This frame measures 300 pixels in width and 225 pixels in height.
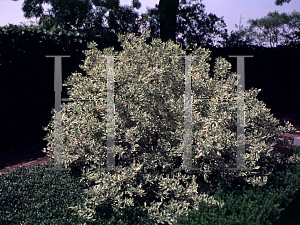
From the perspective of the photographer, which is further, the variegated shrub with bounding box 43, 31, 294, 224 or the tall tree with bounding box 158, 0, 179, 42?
the tall tree with bounding box 158, 0, 179, 42

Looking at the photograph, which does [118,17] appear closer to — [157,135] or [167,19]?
[167,19]

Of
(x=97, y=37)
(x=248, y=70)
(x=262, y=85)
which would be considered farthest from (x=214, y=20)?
(x=97, y=37)

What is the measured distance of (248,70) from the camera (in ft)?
38.2

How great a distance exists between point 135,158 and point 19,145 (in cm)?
459

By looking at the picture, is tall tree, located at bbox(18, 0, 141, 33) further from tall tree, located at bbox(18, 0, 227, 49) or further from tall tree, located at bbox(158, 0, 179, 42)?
tall tree, located at bbox(158, 0, 179, 42)

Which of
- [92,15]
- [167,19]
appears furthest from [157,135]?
[92,15]

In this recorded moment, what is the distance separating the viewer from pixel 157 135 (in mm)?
4422

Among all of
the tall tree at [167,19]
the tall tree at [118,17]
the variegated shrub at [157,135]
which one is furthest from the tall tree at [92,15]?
the variegated shrub at [157,135]

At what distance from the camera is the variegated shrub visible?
3752 mm

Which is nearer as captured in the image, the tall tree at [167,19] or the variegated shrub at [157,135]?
the variegated shrub at [157,135]

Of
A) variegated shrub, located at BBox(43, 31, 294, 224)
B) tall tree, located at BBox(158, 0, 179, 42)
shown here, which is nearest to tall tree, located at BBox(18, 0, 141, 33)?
tall tree, located at BBox(158, 0, 179, 42)

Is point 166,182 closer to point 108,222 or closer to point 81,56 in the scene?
point 108,222

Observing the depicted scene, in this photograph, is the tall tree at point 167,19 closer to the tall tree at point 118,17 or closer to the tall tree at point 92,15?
the tall tree at point 118,17

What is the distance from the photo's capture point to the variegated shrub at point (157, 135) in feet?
12.3
